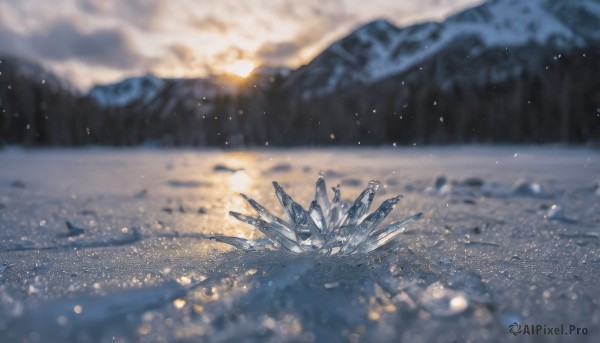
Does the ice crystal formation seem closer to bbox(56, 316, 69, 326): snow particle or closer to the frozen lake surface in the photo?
the frozen lake surface

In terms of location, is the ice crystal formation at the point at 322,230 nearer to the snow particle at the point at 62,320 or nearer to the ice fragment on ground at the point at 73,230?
the snow particle at the point at 62,320

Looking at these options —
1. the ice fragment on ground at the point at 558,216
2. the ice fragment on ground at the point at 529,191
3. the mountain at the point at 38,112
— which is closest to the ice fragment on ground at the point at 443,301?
the ice fragment on ground at the point at 558,216

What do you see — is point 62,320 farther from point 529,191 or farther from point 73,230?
point 529,191

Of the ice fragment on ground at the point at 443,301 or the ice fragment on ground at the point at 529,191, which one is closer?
the ice fragment on ground at the point at 443,301

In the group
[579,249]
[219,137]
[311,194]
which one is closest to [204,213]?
[311,194]

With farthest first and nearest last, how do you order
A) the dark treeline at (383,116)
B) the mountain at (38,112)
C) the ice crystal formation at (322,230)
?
the mountain at (38,112) < the dark treeline at (383,116) < the ice crystal formation at (322,230)

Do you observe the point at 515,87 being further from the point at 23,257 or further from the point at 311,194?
the point at 23,257

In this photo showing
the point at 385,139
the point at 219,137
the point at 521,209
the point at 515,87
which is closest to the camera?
the point at 521,209

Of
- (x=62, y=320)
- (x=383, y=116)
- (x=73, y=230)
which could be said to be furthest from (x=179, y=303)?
(x=383, y=116)
